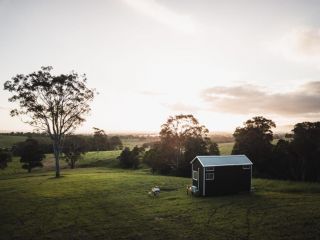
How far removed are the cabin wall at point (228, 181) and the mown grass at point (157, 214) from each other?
70.0 inches

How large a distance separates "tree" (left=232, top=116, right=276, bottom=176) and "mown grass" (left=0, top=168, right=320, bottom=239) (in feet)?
66.3

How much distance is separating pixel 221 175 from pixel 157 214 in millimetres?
13246

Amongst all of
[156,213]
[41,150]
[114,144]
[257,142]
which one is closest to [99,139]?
[114,144]

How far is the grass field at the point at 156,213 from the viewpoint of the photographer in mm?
23872

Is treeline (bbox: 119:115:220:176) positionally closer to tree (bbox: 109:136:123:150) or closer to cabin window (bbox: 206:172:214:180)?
cabin window (bbox: 206:172:214:180)

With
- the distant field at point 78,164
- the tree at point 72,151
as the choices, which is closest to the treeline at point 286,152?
the distant field at point 78,164

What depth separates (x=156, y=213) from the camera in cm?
3006

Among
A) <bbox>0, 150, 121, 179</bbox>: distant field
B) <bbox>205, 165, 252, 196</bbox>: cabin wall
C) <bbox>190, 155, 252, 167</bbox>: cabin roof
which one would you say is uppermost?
<bbox>190, 155, 252, 167</bbox>: cabin roof

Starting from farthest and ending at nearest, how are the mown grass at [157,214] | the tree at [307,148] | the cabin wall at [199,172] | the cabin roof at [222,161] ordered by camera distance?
the tree at [307,148] < the cabin roof at [222,161] < the cabin wall at [199,172] < the mown grass at [157,214]

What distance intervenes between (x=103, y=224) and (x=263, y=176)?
45.6 meters

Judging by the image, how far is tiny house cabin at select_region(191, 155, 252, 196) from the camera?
128 ft

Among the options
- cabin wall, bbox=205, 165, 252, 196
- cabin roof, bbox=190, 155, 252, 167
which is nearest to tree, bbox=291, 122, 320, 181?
cabin roof, bbox=190, 155, 252, 167

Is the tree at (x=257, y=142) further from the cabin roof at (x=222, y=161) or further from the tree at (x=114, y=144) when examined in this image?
the tree at (x=114, y=144)

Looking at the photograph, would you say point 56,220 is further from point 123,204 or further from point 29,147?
point 29,147
